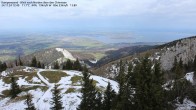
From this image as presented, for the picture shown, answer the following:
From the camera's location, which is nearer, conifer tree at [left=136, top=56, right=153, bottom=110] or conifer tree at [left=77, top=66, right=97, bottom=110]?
conifer tree at [left=136, top=56, right=153, bottom=110]

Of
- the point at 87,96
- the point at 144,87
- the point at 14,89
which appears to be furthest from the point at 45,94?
the point at 144,87

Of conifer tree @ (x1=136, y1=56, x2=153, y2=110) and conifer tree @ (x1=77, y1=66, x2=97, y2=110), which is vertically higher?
conifer tree @ (x1=136, y1=56, x2=153, y2=110)

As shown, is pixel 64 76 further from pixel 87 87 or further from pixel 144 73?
pixel 144 73

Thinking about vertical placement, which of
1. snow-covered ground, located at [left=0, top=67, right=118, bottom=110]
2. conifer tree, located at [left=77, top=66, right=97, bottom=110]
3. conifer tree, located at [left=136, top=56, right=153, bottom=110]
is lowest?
snow-covered ground, located at [left=0, top=67, right=118, bottom=110]

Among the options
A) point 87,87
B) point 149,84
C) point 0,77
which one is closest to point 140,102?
point 149,84

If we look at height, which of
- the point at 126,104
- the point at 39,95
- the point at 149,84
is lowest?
the point at 39,95

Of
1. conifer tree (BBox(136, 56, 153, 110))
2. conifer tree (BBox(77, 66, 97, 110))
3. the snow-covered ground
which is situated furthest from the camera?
the snow-covered ground

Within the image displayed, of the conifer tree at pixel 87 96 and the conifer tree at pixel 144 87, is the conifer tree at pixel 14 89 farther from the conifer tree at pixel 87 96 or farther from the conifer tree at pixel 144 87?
the conifer tree at pixel 144 87

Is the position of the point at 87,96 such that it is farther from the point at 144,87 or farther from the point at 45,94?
the point at 45,94

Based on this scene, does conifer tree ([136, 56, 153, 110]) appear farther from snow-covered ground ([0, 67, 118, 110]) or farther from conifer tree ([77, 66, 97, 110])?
snow-covered ground ([0, 67, 118, 110])

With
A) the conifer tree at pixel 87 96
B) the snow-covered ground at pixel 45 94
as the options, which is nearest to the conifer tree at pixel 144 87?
the conifer tree at pixel 87 96

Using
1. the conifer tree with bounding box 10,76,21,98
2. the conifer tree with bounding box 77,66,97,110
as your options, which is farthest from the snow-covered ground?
the conifer tree with bounding box 77,66,97,110
